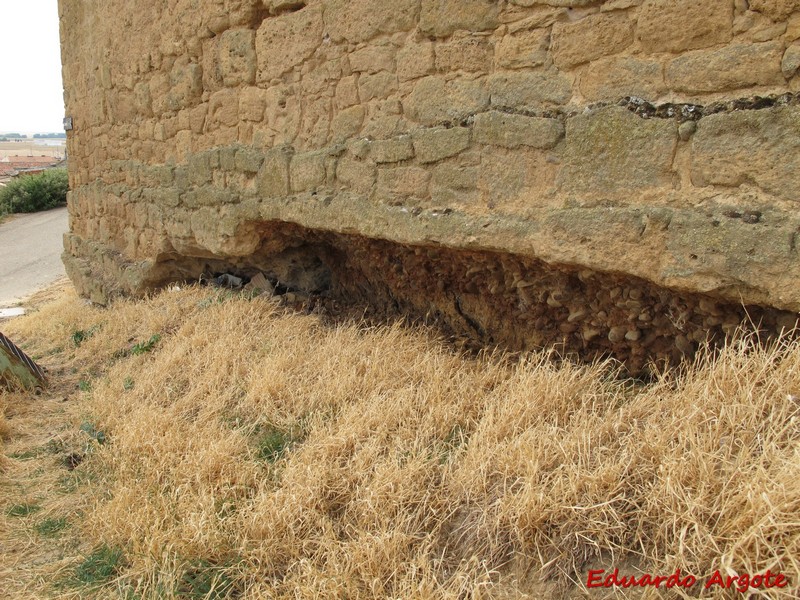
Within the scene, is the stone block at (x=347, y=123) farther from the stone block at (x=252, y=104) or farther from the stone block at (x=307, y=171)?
the stone block at (x=252, y=104)

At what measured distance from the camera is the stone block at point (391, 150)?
120 inches

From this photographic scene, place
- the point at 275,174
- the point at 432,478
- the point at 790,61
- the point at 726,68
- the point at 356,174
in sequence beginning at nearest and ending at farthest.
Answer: the point at 790,61
the point at 726,68
the point at 432,478
the point at 356,174
the point at 275,174

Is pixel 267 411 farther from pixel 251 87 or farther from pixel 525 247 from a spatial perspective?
pixel 251 87

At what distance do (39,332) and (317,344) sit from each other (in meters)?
3.82

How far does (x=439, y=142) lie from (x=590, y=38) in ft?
2.64

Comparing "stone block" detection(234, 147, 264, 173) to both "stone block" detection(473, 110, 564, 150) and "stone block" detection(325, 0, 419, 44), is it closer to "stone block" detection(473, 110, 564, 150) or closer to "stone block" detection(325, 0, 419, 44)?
"stone block" detection(325, 0, 419, 44)

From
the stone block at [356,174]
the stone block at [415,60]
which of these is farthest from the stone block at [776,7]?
the stone block at [356,174]

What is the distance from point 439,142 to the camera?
2902 millimetres

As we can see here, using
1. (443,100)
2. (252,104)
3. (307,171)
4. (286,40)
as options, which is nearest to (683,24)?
(443,100)

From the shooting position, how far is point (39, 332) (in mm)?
5945

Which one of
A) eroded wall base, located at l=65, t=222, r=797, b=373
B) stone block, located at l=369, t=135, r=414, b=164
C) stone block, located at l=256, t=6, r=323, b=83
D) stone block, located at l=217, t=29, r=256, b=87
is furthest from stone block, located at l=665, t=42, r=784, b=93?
stone block, located at l=217, t=29, r=256, b=87

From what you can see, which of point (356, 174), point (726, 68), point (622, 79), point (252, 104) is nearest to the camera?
point (726, 68)

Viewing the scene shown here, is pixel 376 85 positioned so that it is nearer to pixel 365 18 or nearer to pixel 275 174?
pixel 365 18

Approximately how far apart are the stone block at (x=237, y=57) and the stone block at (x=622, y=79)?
7.69 feet
